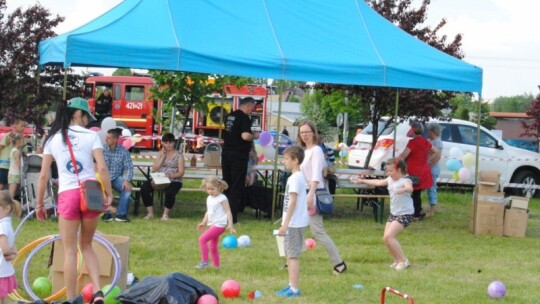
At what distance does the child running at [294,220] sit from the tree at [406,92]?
9021mm

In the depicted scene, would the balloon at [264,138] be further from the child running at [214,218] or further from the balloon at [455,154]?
the child running at [214,218]

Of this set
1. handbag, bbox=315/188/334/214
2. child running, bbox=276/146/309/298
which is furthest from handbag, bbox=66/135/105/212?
handbag, bbox=315/188/334/214

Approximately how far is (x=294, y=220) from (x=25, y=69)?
1200 centimetres

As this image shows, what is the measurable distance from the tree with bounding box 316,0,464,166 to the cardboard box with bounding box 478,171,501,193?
3.85 m

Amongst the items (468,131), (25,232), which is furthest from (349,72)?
(468,131)

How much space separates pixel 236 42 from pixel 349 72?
1625mm

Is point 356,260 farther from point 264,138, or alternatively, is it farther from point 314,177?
point 264,138

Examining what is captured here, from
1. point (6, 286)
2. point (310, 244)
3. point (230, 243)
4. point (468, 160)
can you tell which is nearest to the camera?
point (6, 286)

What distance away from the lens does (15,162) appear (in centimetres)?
1202

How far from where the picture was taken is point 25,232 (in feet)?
34.9

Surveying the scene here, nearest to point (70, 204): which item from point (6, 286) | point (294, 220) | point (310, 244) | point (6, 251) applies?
point (6, 251)

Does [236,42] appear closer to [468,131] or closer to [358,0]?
[358,0]

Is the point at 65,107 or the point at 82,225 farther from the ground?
the point at 65,107

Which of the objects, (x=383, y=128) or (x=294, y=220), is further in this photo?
(x=383, y=128)
